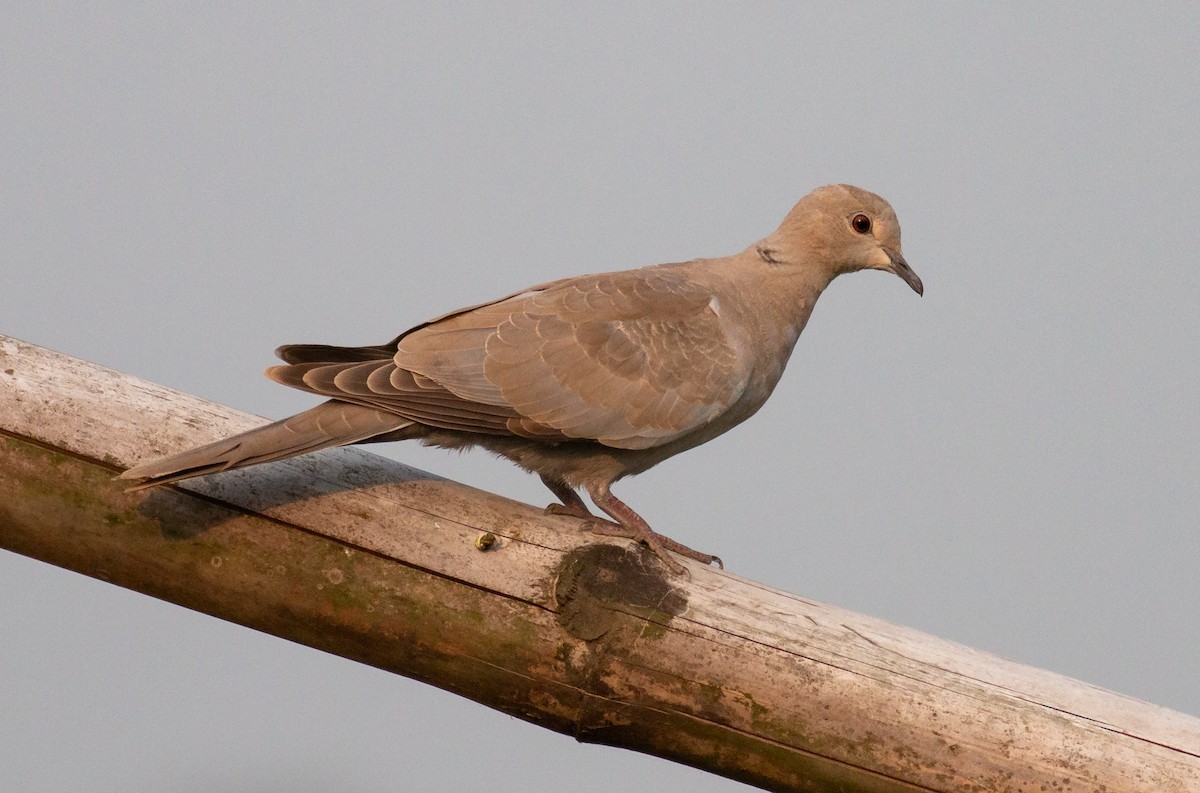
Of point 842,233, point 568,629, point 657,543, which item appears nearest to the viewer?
point 568,629

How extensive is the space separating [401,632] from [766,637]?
0.97 m

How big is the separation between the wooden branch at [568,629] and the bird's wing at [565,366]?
424 mm

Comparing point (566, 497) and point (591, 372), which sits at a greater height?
point (591, 372)

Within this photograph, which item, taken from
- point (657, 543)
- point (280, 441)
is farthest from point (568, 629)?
point (280, 441)

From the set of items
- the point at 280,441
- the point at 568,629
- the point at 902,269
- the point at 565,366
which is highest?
the point at 902,269

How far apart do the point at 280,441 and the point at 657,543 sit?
1195mm

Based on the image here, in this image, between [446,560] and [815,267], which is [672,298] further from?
[446,560]

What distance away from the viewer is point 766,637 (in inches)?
127

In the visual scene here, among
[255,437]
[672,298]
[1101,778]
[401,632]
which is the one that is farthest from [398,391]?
[1101,778]

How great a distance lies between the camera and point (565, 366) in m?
3.91

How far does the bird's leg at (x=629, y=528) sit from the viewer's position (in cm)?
371

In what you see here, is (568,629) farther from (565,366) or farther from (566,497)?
(566,497)

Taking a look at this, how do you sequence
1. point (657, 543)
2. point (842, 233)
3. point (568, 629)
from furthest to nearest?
point (842, 233) < point (657, 543) < point (568, 629)

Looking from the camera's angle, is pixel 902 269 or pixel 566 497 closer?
pixel 566 497
